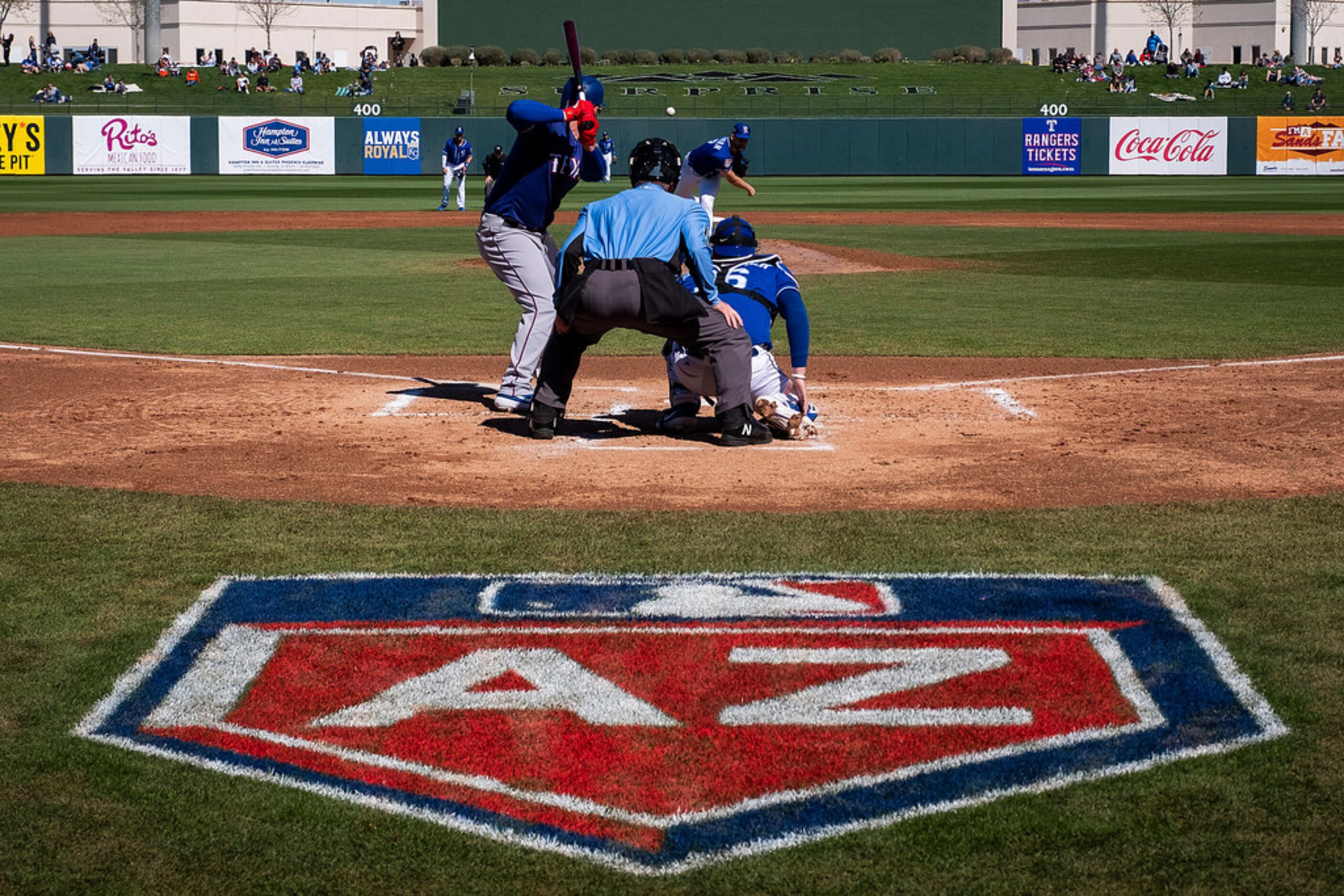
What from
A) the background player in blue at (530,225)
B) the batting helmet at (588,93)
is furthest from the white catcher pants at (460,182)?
the batting helmet at (588,93)

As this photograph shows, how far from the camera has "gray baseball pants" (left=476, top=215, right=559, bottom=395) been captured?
9453mm

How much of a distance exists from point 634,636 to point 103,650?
5.43ft

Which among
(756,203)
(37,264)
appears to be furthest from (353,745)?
(756,203)

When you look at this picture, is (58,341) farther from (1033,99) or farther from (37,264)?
(1033,99)

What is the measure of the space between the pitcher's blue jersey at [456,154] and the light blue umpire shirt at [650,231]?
1028 inches

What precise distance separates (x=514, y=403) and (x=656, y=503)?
2.85 m

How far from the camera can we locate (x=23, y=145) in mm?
49062

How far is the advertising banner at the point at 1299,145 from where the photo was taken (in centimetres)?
4972

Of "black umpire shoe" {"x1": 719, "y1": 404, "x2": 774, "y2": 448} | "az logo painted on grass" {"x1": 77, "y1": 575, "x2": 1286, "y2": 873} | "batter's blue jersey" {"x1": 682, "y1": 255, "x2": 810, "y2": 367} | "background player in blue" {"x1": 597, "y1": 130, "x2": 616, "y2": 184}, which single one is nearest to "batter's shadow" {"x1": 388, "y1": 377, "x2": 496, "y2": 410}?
"background player in blue" {"x1": 597, "y1": 130, "x2": 616, "y2": 184}

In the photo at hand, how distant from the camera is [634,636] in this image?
4.71m

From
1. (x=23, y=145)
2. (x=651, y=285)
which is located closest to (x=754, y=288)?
(x=651, y=285)

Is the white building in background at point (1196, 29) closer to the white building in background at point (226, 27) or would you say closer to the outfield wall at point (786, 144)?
the white building in background at point (226, 27)

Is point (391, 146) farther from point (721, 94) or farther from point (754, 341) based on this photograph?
point (754, 341)

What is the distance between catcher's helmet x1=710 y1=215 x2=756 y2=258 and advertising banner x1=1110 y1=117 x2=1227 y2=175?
4536cm
